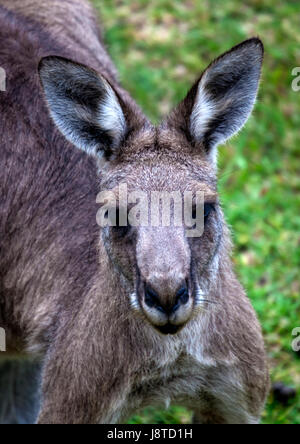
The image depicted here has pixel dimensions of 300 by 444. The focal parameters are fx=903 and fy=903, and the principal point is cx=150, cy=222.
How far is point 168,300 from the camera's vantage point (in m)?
3.89

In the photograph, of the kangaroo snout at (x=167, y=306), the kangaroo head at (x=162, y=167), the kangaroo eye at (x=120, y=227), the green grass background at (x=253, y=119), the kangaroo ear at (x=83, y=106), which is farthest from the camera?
the green grass background at (x=253, y=119)

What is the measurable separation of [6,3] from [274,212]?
274cm

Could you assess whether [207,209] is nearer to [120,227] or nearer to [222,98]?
[120,227]

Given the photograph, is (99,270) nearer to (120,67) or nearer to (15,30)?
(15,30)

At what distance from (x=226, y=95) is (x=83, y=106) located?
0.73 meters

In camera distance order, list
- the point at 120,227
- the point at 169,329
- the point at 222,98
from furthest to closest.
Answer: the point at 222,98
the point at 120,227
the point at 169,329

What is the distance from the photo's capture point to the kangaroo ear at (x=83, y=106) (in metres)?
4.42

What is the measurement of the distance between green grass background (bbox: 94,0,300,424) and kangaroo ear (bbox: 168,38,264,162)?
162 cm

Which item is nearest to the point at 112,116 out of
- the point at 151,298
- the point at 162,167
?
the point at 162,167

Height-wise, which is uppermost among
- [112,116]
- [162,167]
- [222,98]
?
[222,98]

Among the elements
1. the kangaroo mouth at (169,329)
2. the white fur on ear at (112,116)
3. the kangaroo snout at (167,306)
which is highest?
the white fur on ear at (112,116)

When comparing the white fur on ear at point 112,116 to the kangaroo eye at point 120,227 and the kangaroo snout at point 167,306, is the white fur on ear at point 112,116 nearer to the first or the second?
A: the kangaroo eye at point 120,227

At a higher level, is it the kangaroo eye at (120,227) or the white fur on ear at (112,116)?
the white fur on ear at (112,116)


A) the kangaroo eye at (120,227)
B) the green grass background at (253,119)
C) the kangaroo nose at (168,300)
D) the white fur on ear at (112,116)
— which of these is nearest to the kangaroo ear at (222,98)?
the white fur on ear at (112,116)
